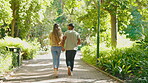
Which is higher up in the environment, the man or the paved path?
the man

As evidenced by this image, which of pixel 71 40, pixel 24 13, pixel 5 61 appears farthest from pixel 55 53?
pixel 24 13

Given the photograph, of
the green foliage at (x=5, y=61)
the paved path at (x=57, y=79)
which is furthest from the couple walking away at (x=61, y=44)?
the green foliage at (x=5, y=61)

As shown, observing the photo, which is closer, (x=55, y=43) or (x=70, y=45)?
(x=55, y=43)

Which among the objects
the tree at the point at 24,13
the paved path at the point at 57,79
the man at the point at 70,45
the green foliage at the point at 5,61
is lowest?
the paved path at the point at 57,79

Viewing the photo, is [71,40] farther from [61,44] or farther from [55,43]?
[55,43]

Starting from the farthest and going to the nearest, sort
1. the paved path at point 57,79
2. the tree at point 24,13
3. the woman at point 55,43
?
the tree at point 24,13 → the woman at point 55,43 → the paved path at point 57,79

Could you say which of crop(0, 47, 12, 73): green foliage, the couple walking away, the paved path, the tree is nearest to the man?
the couple walking away

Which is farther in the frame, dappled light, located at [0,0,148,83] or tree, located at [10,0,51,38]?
tree, located at [10,0,51,38]

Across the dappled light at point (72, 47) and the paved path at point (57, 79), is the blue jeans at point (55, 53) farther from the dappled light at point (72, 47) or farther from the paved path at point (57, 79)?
the paved path at point (57, 79)

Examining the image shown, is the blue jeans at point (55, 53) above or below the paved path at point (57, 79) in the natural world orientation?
above

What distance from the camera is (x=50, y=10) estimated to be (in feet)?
117

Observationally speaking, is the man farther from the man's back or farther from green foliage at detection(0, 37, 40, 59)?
green foliage at detection(0, 37, 40, 59)

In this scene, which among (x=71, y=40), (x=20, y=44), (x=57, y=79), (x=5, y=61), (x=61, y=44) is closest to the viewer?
(x=57, y=79)

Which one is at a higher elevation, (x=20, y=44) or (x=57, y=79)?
(x=20, y=44)
